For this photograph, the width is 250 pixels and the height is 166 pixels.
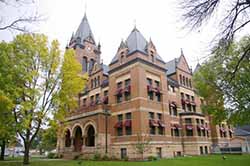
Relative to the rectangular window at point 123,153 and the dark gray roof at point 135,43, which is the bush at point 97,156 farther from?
the dark gray roof at point 135,43

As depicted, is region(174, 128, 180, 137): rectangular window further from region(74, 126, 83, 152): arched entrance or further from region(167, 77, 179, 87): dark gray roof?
region(74, 126, 83, 152): arched entrance

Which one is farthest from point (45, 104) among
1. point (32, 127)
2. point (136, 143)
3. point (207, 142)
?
point (207, 142)

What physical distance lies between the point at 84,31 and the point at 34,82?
30.8 meters

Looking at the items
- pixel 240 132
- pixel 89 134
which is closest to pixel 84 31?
pixel 89 134

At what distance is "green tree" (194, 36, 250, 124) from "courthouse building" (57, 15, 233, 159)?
6.29 m

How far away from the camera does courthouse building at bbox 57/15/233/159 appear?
2758cm

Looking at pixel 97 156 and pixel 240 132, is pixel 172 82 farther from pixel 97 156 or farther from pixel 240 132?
pixel 240 132

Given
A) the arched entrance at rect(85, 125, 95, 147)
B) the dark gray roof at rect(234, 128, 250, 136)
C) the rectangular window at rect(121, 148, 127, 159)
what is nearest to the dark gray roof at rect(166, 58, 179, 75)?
the arched entrance at rect(85, 125, 95, 147)

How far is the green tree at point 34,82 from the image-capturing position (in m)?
20.3

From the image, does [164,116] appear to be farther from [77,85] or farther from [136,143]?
[77,85]

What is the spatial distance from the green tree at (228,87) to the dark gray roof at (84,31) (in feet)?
96.8

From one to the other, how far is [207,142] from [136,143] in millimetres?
16103

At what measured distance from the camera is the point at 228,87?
976 inches

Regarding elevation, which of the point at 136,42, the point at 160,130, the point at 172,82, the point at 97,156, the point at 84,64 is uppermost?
the point at 84,64
